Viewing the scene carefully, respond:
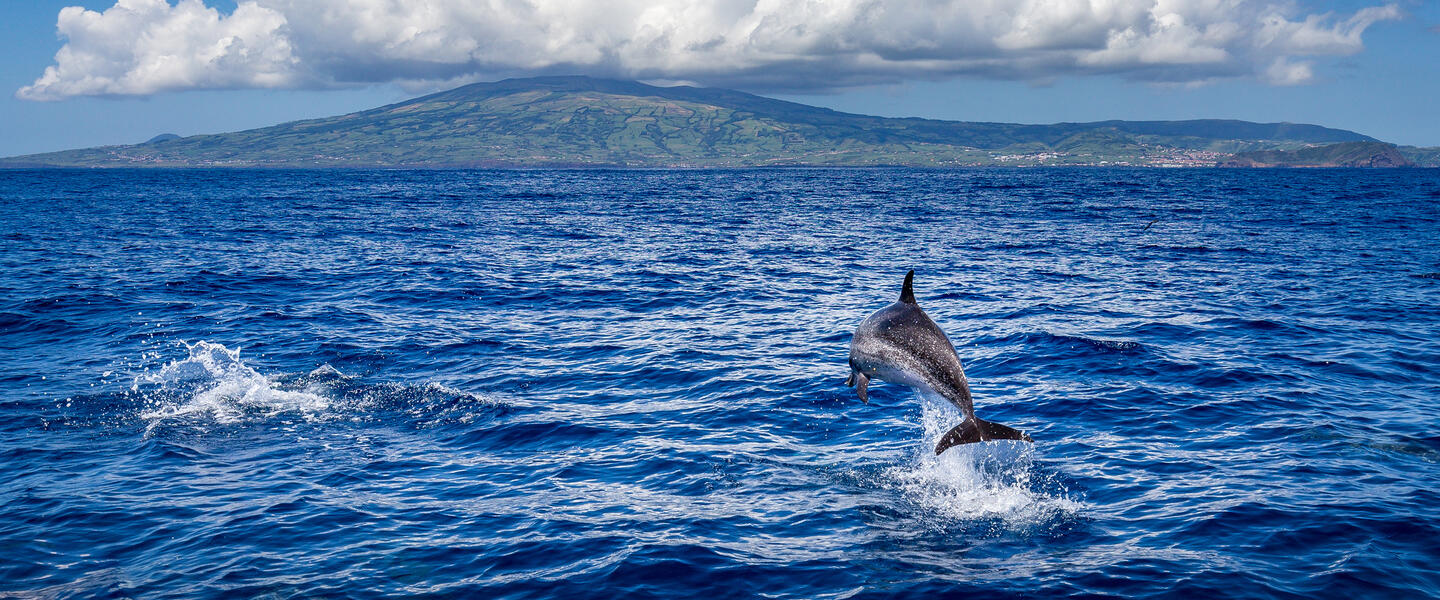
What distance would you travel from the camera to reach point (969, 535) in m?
12.5

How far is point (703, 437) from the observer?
1720cm

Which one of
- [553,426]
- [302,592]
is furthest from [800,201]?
[302,592]

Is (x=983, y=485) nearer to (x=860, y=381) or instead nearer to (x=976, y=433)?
(x=860, y=381)

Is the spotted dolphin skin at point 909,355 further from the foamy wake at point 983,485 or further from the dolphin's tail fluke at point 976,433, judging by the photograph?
the foamy wake at point 983,485

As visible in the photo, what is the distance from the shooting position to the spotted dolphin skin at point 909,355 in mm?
12883

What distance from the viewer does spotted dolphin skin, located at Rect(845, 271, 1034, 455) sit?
42.3 feet

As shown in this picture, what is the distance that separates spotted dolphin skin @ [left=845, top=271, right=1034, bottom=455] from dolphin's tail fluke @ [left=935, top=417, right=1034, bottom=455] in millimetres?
364

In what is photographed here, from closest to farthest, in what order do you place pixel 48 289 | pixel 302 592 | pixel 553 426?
pixel 302 592 < pixel 553 426 < pixel 48 289

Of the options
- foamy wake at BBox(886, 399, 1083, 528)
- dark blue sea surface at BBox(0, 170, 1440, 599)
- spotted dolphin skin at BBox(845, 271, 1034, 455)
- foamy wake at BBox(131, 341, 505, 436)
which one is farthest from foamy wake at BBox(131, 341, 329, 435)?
foamy wake at BBox(886, 399, 1083, 528)

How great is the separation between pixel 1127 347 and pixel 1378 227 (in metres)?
49.3

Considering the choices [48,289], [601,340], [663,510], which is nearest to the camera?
[663,510]

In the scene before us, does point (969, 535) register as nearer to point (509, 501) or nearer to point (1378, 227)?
point (509, 501)

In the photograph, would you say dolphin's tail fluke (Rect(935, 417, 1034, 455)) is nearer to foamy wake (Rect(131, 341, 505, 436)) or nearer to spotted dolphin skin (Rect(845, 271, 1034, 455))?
spotted dolphin skin (Rect(845, 271, 1034, 455))

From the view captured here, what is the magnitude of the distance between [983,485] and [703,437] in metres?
5.23
